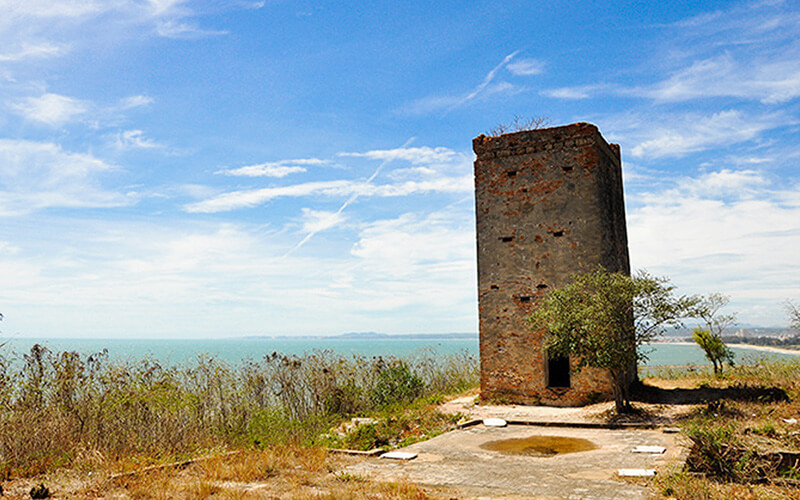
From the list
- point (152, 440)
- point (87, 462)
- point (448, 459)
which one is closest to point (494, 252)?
point (448, 459)

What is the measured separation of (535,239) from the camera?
14.6 metres

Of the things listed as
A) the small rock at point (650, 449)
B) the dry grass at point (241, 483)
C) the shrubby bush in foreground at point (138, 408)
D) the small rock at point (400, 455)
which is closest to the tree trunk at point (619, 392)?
the small rock at point (650, 449)

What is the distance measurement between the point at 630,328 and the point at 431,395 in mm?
5869

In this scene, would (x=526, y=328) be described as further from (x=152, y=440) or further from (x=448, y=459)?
(x=152, y=440)

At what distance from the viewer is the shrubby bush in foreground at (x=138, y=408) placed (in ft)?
26.9

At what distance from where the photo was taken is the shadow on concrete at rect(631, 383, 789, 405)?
500 inches

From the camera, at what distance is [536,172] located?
579 inches

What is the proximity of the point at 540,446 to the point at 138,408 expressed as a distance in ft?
22.4

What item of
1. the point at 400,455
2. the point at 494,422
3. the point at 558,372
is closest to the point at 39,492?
the point at 400,455

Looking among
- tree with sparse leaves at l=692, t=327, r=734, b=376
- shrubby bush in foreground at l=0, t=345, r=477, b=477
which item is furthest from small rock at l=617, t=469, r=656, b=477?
tree with sparse leaves at l=692, t=327, r=734, b=376

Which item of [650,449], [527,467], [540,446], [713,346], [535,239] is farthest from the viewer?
[713,346]

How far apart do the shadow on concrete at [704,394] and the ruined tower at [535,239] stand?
144cm

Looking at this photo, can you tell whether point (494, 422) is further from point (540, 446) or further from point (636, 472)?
Result: point (636, 472)

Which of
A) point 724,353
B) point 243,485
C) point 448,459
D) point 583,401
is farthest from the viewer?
point 724,353
